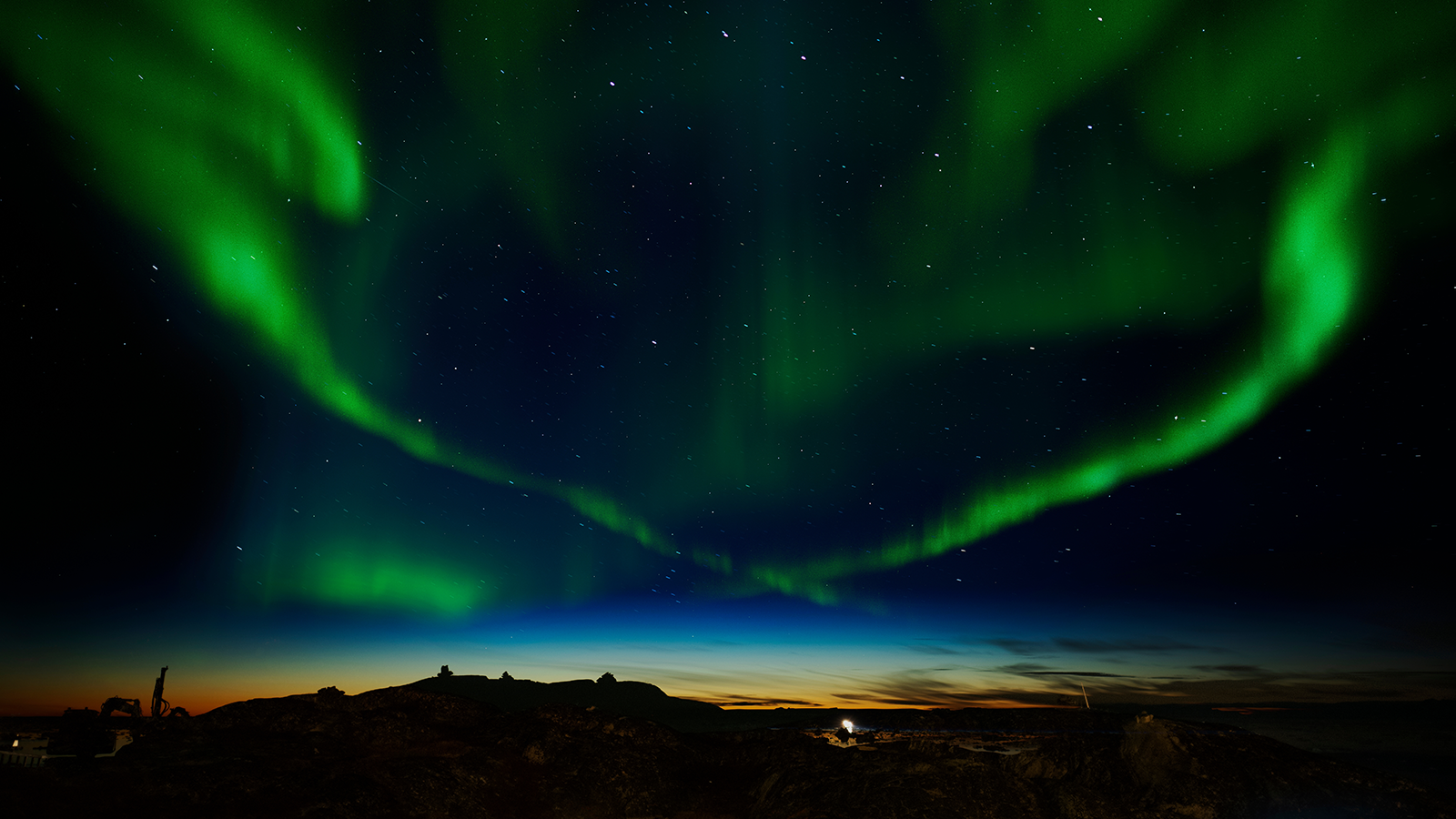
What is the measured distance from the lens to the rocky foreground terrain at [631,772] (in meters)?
A: 25.2

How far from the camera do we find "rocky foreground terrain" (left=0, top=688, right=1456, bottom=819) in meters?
25.2

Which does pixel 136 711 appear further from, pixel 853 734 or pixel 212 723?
pixel 853 734

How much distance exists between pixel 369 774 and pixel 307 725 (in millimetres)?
11062

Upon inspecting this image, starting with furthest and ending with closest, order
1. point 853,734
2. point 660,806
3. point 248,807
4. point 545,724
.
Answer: point 853,734
point 545,724
point 660,806
point 248,807

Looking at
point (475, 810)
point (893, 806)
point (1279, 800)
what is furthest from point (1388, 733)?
point (475, 810)

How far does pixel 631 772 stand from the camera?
33.1 metres

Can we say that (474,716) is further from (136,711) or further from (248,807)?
(136,711)

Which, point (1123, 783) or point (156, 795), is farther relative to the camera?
point (1123, 783)

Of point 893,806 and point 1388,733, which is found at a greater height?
point 893,806

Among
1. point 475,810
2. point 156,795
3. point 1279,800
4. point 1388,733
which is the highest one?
point 156,795

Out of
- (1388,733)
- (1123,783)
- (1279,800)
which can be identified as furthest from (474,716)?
(1388,733)

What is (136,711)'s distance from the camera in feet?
129

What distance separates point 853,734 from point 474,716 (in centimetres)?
2382

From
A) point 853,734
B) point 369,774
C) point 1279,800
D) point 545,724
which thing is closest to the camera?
point 369,774
